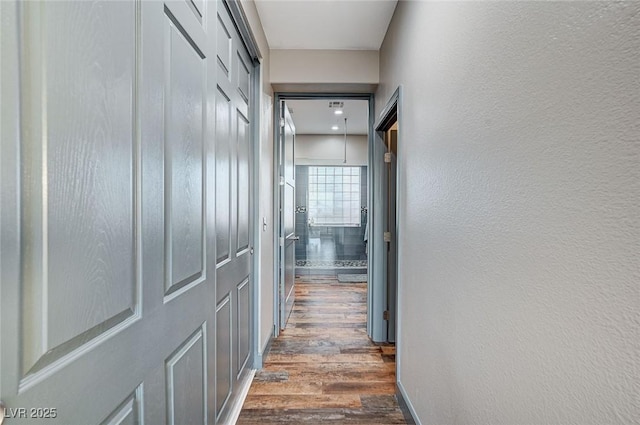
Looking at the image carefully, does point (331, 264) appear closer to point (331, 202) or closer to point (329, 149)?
point (331, 202)

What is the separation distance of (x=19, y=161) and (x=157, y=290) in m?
0.53

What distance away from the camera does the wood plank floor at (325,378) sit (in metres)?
1.99

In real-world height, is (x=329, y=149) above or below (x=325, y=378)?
above

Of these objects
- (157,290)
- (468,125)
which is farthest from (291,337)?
(468,125)

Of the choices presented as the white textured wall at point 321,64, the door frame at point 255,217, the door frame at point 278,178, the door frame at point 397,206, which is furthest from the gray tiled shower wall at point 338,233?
the door frame at point 255,217

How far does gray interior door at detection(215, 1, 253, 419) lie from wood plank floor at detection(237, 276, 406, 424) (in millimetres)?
249

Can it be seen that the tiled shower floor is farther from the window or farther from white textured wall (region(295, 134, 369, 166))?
white textured wall (region(295, 134, 369, 166))

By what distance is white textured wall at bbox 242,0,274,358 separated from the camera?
252 centimetres

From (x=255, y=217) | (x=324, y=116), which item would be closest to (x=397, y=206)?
(x=255, y=217)

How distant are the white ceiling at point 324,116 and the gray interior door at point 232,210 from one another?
94.9 inches

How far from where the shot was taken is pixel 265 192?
271 centimetres

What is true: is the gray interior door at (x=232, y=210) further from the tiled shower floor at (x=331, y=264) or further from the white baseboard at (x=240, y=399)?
the tiled shower floor at (x=331, y=264)

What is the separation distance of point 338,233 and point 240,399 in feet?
16.1

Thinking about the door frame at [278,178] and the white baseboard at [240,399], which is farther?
the door frame at [278,178]
